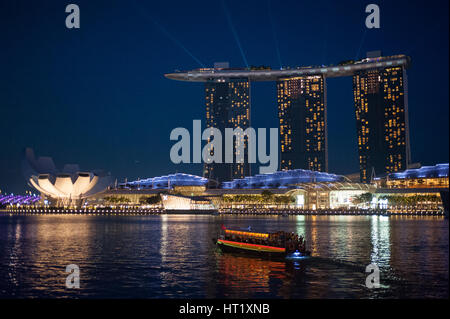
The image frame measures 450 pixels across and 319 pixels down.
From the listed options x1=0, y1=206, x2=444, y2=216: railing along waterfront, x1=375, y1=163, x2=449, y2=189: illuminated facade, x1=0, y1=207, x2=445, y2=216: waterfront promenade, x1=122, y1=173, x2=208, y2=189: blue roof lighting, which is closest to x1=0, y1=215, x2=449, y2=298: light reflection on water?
x1=0, y1=207, x2=445, y2=216: waterfront promenade

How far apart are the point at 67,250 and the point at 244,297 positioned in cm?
2663

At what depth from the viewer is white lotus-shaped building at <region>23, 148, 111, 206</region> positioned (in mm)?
166625

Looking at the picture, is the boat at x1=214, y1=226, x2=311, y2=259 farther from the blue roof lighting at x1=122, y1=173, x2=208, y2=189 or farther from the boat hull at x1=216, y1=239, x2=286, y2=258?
the blue roof lighting at x1=122, y1=173, x2=208, y2=189

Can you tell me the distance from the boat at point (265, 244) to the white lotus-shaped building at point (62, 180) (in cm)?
13226

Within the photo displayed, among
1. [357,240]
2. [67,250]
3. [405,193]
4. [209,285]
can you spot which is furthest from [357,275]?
[405,193]

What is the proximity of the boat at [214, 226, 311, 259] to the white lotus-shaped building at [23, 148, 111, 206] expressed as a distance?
132 m

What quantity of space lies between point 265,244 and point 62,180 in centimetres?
13798

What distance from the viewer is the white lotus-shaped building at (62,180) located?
167m

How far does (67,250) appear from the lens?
46.9 metres

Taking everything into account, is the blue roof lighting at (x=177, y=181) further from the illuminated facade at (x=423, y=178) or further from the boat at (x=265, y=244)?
the boat at (x=265, y=244)

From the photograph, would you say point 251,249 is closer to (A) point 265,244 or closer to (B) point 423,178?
(A) point 265,244

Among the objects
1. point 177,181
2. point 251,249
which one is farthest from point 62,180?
point 251,249

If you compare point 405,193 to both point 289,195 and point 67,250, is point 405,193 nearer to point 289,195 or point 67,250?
point 289,195
